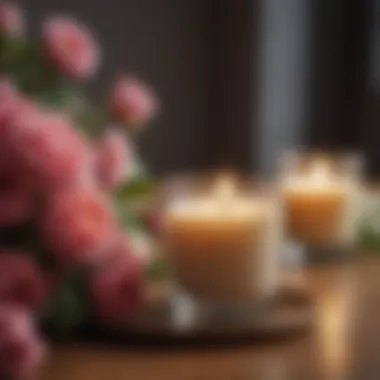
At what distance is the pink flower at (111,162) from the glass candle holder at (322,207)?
352 millimetres

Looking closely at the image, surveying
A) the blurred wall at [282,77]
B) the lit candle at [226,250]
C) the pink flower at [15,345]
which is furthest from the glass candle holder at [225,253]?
the blurred wall at [282,77]

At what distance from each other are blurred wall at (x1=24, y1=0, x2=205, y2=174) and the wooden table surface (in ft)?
7.53

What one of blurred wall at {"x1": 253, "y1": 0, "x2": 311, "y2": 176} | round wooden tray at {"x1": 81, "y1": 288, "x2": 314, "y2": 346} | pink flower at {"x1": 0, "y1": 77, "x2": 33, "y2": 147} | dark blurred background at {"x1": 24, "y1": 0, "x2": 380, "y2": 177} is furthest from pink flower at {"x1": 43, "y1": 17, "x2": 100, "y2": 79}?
blurred wall at {"x1": 253, "y1": 0, "x2": 311, "y2": 176}

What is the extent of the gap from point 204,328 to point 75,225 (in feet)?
0.46

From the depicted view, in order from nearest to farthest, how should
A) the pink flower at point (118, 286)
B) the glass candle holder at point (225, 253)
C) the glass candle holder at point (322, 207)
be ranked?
the pink flower at point (118, 286), the glass candle holder at point (225, 253), the glass candle holder at point (322, 207)

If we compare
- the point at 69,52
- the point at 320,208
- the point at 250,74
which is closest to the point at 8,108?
the point at 69,52

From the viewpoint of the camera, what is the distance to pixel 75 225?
2.62 feet

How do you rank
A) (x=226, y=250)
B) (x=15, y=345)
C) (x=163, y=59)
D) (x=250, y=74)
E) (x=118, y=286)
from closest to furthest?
(x=15, y=345), (x=118, y=286), (x=226, y=250), (x=163, y=59), (x=250, y=74)

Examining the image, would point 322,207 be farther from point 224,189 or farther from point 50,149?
point 50,149

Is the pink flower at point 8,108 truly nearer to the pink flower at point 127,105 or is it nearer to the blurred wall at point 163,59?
the pink flower at point 127,105

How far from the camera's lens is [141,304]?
890mm

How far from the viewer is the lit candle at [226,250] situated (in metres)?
0.94

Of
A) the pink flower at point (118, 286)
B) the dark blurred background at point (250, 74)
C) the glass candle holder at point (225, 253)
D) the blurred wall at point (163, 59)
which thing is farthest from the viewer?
the dark blurred background at point (250, 74)

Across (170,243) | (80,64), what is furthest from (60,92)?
(170,243)
